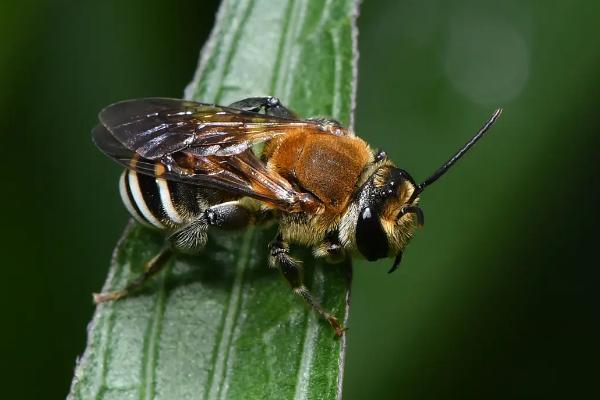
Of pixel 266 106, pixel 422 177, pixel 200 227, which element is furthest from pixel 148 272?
pixel 422 177

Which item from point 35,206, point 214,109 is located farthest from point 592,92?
point 35,206

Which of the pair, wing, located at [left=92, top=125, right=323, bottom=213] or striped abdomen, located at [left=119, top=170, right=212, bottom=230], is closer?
wing, located at [left=92, top=125, right=323, bottom=213]

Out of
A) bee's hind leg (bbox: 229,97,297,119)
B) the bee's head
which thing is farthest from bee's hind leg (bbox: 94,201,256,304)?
the bee's head

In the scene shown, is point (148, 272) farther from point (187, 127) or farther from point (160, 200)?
point (187, 127)

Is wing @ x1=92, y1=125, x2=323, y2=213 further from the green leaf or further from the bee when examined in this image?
the green leaf

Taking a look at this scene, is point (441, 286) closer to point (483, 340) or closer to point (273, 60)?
point (483, 340)

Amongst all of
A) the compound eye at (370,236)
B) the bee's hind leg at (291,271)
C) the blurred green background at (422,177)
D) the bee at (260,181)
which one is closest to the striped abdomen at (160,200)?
the bee at (260,181)

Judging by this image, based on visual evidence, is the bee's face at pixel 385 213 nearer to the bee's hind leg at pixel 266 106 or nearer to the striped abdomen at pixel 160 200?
the bee's hind leg at pixel 266 106
